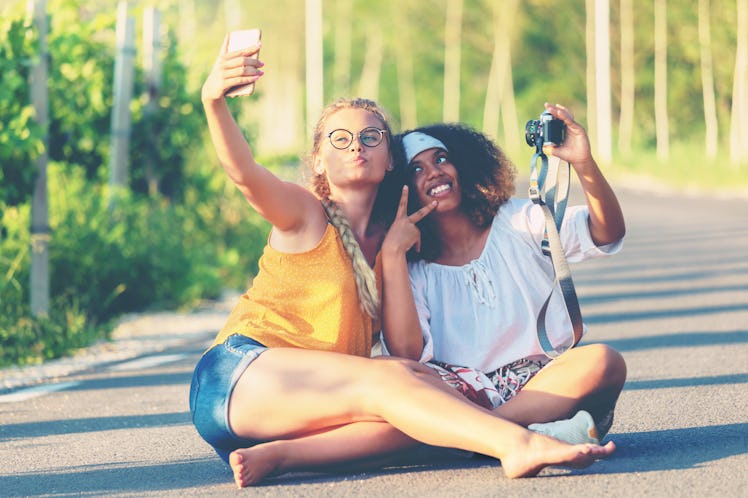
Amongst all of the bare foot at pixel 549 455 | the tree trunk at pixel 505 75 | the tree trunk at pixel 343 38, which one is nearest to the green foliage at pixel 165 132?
the bare foot at pixel 549 455

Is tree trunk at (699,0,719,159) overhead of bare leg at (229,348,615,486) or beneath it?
overhead

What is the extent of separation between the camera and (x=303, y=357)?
4.90m

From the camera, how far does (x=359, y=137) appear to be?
5.21 metres

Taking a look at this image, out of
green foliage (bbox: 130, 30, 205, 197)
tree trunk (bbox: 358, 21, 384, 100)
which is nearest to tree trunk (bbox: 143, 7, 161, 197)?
green foliage (bbox: 130, 30, 205, 197)

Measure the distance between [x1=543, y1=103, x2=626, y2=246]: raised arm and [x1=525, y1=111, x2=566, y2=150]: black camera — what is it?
2 cm

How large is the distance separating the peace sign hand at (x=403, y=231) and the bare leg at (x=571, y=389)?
641 millimetres

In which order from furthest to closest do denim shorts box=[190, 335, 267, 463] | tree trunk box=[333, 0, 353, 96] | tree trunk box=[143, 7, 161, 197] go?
tree trunk box=[333, 0, 353, 96]
tree trunk box=[143, 7, 161, 197]
denim shorts box=[190, 335, 267, 463]

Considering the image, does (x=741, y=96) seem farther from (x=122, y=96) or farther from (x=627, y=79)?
(x=122, y=96)

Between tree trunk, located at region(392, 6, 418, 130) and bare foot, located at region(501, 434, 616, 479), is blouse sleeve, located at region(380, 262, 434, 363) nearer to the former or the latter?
bare foot, located at region(501, 434, 616, 479)

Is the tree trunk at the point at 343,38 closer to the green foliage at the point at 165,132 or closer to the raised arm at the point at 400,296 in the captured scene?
the green foliage at the point at 165,132

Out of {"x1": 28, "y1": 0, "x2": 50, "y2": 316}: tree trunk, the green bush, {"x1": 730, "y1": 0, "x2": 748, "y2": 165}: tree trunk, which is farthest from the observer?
{"x1": 730, "y1": 0, "x2": 748, "y2": 165}: tree trunk

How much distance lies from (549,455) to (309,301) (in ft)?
3.28

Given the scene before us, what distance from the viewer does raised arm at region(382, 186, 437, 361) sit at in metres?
5.12

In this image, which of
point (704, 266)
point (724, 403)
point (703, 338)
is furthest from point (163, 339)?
point (704, 266)
